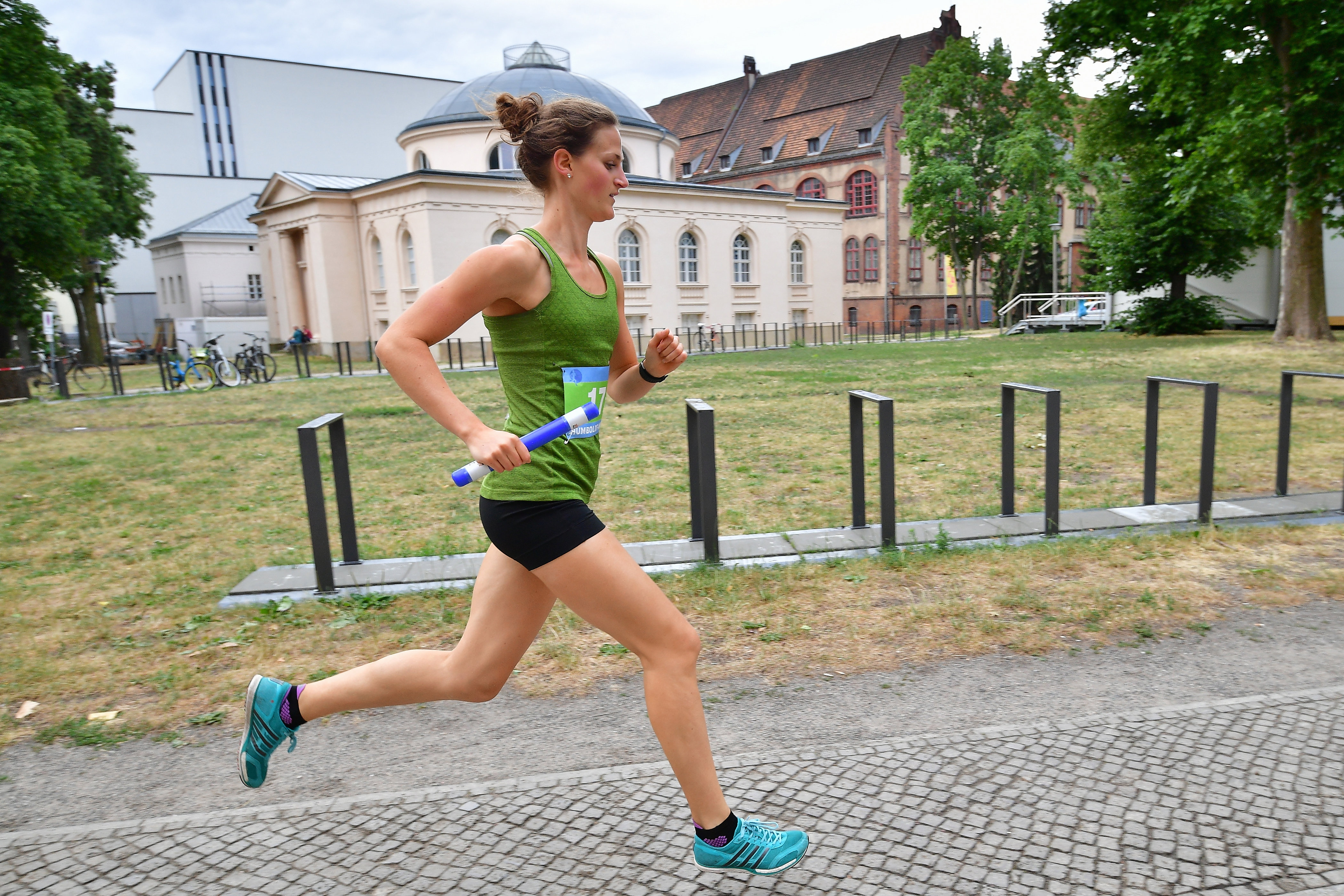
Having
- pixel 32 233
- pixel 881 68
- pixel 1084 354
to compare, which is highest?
pixel 881 68

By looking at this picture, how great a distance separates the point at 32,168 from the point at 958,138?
39.9 meters

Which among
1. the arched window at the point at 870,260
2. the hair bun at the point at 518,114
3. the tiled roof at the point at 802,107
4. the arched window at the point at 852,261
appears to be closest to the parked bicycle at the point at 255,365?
the hair bun at the point at 518,114

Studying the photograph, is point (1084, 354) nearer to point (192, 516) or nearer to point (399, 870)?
point (192, 516)

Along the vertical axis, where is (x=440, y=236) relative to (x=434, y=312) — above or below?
above

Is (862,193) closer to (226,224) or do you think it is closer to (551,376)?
(226,224)

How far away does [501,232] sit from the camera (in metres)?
38.3

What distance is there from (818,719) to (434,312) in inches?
88.3

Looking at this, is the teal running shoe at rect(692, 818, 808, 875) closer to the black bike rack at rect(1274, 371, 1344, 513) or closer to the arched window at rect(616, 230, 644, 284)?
the black bike rack at rect(1274, 371, 1344, 513)

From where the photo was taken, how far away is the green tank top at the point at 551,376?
245 cm

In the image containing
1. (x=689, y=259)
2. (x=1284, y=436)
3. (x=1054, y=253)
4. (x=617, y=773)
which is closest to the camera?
(x=617, y=773)

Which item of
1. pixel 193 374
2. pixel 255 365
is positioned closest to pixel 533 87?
pixel 255 365

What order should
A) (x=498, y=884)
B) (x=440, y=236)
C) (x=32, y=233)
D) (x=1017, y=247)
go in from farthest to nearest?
(x=1017, y=247)
(x=440, y=236)
(x=32, y=233)
(x=498, y=884)

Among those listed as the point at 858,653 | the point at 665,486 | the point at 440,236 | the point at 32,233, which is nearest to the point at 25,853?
the point at 858,653

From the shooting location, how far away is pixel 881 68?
6512 cm
